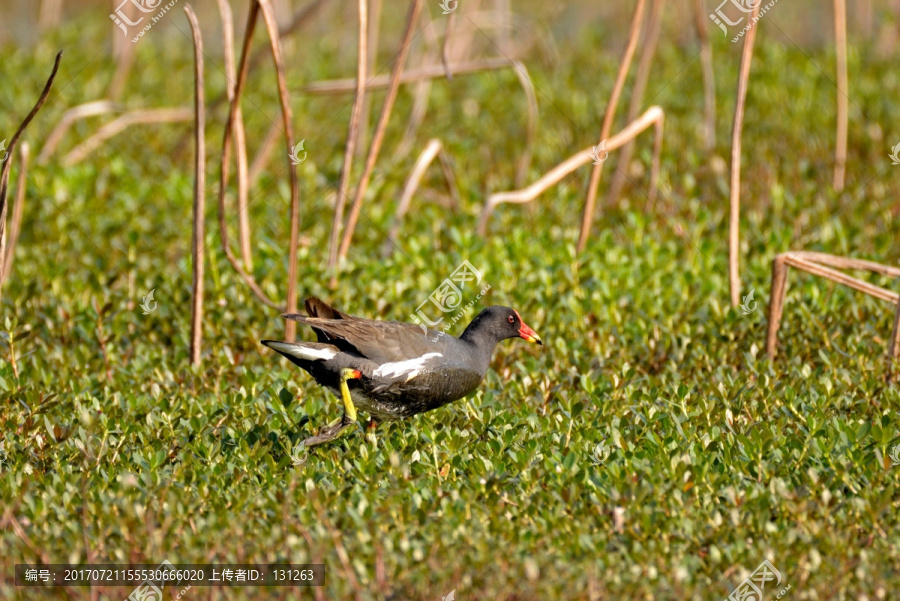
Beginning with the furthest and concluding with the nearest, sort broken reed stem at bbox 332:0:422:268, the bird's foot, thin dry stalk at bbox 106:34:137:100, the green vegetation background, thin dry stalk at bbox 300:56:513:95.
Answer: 1. thin dry stalk at bbox 106:34:137:100
2. thin dry stalk at bbox 300:56:513:95
3. broken reed stem at bbox 332:0:422:268
4. the bird's foot
5. the green vegetation background

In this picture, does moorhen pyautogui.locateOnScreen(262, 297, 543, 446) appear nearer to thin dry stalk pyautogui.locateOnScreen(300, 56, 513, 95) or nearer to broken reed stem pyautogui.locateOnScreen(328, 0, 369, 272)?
broken reed stem pyautogui.locateOnScreen(328, 0, 369, 272)

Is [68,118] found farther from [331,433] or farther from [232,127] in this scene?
[331,433]

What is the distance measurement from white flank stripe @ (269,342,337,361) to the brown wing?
0.09m

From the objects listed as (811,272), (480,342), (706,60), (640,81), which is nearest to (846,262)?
(811,272)

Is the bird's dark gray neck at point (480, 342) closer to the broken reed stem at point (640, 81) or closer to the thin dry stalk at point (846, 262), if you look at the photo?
the thin dry stalk at point (846, 262)

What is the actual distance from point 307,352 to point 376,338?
0.35 m

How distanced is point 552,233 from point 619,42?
26.0 feet

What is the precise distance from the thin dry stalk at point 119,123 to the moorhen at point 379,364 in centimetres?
518

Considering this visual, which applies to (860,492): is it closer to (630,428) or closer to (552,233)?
(630,428)

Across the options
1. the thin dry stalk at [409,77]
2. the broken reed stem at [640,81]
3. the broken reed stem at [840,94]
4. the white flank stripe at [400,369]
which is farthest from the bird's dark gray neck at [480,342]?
the broken reed stem at [840,94]

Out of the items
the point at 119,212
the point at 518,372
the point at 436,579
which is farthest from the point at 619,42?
the point at 436,579

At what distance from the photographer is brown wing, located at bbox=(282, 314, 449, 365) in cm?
516

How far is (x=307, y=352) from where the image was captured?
510 cm

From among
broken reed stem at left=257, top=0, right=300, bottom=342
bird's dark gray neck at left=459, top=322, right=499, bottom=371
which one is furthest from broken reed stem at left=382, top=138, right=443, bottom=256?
bird's dark gray neck at left=459, top=322, right=499, bottom=371
